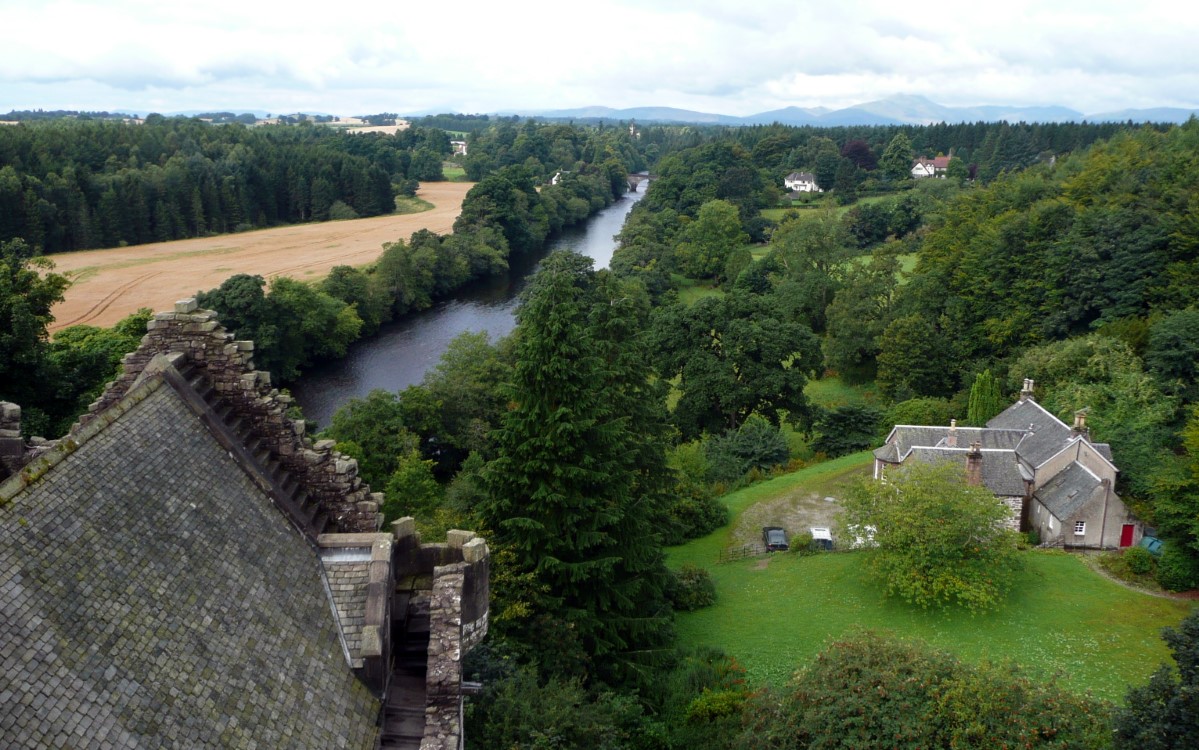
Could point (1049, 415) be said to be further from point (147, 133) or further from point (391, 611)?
point (147, 133)

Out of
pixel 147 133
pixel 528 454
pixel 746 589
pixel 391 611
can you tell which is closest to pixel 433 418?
pixel 746 589

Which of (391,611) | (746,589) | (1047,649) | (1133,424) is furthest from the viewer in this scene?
(1133,424)

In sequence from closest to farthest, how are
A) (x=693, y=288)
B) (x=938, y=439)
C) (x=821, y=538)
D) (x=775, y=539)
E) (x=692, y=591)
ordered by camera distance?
(x=692, y=591)
(x=821, y=538)
(x=775, y=539)
(x=938, y=439)
(x=693, y=288)

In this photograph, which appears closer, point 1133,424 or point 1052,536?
point 1052,536

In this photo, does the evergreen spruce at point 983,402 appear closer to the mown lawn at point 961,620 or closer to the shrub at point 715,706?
the mown lawn at point 961,620

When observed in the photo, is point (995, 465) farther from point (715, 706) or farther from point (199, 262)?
point (199, 262)

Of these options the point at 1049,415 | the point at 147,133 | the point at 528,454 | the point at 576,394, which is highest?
the point at 147,133

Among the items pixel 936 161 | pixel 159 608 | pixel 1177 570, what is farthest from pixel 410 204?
pixel 159 608
